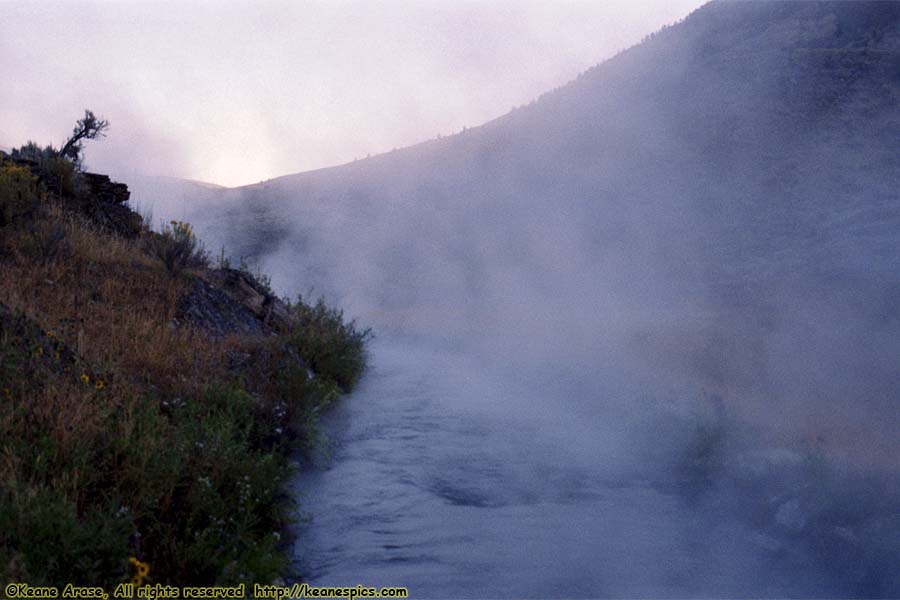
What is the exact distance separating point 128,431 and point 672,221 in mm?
21162

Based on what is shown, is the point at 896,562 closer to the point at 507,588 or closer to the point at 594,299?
the point at 507,588

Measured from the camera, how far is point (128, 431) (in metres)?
4.70

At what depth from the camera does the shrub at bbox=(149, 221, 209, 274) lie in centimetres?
1090

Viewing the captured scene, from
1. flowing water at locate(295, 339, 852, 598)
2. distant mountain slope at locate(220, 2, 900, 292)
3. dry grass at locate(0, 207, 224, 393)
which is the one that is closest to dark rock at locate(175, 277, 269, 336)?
dry grass at locate(0, 207, 224, 393)

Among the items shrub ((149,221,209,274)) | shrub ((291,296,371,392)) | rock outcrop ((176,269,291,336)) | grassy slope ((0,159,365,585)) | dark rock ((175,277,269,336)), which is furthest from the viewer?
shrub ((291,296,371,392))

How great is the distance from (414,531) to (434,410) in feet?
16.0

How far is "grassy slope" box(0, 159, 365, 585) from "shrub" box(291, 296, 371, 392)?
149cm

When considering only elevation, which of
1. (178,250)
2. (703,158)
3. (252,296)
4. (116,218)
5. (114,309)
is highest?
(703,158)

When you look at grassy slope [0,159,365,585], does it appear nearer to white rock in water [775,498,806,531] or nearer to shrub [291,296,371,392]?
shrub [291,296,371,392]

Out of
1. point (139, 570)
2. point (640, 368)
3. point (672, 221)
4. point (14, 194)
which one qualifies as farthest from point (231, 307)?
point (672, 221)

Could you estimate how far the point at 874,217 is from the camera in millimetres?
16016

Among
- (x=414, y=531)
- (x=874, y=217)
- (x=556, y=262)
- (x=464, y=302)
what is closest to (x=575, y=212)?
(x=556, y=262)

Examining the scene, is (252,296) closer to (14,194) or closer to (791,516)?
(14,194)

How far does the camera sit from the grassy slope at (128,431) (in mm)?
3824
